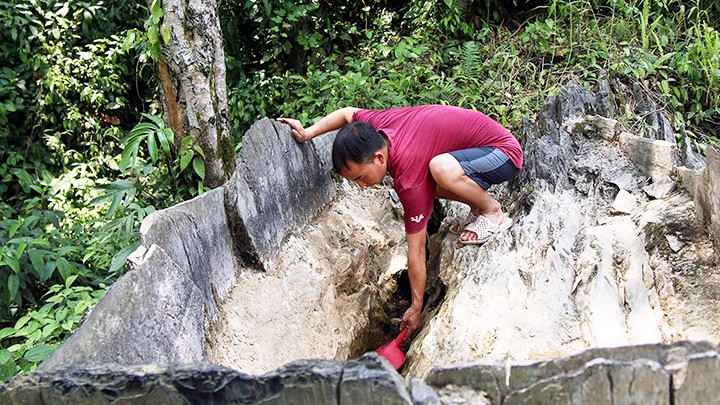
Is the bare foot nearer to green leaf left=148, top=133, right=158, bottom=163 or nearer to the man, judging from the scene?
the man

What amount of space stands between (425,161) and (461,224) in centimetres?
47

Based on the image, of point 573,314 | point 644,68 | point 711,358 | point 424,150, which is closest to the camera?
point 711,358

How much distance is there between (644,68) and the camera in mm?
4824

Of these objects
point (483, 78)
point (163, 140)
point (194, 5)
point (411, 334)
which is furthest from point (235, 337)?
point (483, 78)

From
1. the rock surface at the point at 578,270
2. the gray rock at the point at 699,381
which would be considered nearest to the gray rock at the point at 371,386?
the gray rock at the point at 699,381

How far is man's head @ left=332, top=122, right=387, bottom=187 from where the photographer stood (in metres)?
2.48

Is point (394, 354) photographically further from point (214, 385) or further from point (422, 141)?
point (214, 385)

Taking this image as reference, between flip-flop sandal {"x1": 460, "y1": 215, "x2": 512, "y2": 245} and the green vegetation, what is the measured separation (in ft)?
6.12

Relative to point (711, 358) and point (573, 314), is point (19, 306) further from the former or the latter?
point (711, 358)

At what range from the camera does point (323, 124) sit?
122 inches

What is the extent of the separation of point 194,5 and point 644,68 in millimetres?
3484

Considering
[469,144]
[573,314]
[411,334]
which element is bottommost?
[411,334]

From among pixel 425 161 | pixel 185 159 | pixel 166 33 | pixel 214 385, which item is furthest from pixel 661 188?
pixel 166 33

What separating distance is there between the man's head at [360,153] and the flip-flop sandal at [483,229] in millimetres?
511
